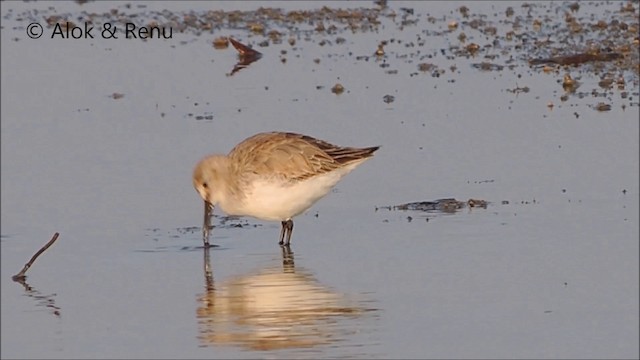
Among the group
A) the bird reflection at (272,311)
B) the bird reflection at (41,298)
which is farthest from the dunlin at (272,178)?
the bird reflection at (41,298)

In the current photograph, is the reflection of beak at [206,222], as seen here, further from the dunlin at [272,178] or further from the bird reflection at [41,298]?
the bird reflection at [41,298]

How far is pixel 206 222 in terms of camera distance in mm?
10945

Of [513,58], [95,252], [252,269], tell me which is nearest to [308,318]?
[252,269]

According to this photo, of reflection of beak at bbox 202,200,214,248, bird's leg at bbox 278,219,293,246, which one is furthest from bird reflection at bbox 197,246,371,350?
bird's leg at bbox 278,219,293,246

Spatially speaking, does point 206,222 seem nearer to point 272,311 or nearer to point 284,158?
point 284,158

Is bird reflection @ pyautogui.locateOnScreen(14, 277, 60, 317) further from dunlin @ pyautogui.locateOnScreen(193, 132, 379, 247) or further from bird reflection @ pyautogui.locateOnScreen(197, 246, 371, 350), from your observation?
dunlin @ pyautogui.locateOnScreen(193, 132, 379, 247)

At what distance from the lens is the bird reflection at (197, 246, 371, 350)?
28.6 feet

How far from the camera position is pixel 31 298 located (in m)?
9.63

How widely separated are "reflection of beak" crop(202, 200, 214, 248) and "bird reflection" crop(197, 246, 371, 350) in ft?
1.41

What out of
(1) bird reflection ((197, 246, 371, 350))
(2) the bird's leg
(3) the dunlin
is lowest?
(1) bird reflection ((197, 246, 371, 350))

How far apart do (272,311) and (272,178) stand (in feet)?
5.86

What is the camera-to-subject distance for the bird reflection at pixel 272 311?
343 inches

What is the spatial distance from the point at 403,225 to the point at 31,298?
2.73 m

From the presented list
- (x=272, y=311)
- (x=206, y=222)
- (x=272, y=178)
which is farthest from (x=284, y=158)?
(x=272, y=311)
